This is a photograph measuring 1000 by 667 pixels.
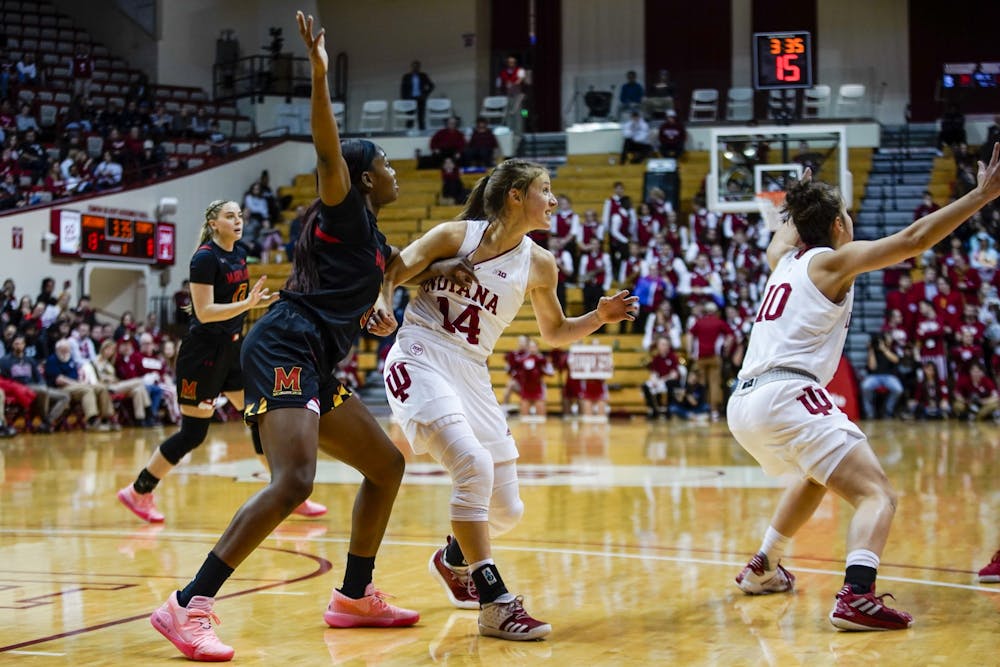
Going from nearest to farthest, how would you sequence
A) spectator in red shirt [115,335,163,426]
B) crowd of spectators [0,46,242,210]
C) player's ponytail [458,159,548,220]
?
player's ponytail [458,159,548,220] < spectator in red shirt [115,335,163,426] < crowd of spectators [0,46,242,210]

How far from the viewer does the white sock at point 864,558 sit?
15.3 ft

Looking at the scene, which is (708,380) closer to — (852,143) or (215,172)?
(852,143)

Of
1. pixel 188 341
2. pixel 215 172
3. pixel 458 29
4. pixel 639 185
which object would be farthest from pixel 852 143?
pixel 188 341

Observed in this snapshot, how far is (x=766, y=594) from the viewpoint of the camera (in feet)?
17.6

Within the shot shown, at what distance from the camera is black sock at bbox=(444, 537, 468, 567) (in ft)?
17.1

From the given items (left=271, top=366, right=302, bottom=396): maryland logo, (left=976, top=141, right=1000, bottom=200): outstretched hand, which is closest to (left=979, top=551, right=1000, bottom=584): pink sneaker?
(left=976, top=141, right=1000, bottom=200): outstretched hand

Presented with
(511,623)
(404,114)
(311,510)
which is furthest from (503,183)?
(404,114)

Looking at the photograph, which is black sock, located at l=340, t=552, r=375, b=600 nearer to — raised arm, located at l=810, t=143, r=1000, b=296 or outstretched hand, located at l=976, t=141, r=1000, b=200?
raised arm, located at l=810, t=143, r=1000, b=296

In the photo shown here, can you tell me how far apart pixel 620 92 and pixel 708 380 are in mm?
9745

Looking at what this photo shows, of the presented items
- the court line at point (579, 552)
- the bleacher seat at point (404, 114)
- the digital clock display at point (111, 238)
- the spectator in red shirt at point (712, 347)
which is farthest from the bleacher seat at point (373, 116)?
the court line at point (579, 552)

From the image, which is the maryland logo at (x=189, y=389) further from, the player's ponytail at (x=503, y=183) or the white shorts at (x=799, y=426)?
the white shorts at (x=799, y=426)

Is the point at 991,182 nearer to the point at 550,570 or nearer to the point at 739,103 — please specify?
→ the point at 550,570

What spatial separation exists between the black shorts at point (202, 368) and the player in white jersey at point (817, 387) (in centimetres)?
364

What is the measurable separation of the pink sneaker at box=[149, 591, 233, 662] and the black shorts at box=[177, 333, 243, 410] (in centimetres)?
349
